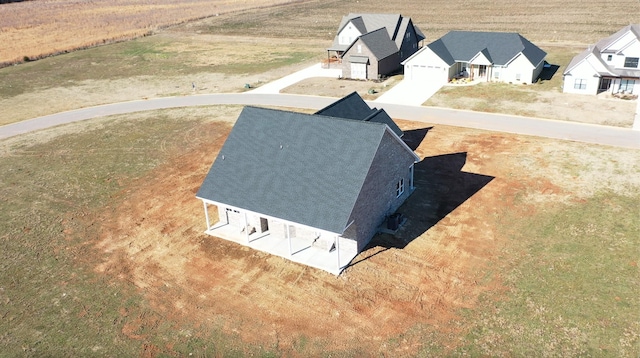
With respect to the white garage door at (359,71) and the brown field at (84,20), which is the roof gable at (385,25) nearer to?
the white garage door at (359,71)

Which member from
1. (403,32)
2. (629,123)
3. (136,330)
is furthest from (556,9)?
(136,330)

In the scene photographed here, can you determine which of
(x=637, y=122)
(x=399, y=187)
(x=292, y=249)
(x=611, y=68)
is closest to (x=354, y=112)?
(x=399, y=187)

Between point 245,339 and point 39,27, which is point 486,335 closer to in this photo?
point 245,339

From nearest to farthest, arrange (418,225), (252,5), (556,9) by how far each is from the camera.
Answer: (418,225)
(556,9)
(252,5)

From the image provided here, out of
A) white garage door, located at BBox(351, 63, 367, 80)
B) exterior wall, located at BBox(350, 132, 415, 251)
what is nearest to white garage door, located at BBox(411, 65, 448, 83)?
white garage door, located at BBox(351, 63, 367, 80)

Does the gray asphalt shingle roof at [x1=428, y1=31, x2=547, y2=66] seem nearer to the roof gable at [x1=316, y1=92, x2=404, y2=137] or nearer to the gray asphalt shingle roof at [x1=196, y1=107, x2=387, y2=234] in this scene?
the roof gable at [x1=316, y1=92, x2=404, y2=137]

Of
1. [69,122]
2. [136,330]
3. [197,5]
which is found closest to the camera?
[136,330]
